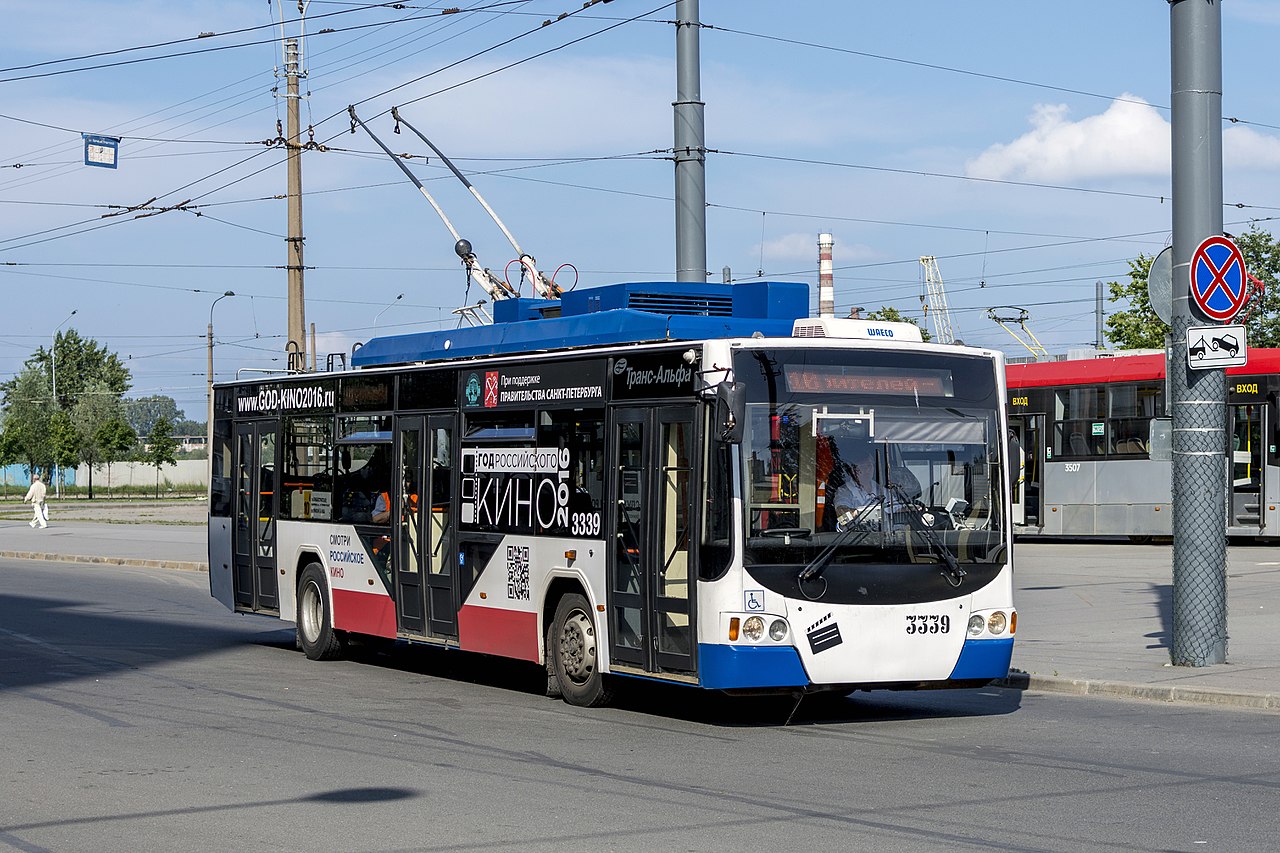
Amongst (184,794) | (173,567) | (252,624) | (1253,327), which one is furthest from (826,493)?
(1253,327)

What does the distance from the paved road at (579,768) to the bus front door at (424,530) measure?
0.62 metres

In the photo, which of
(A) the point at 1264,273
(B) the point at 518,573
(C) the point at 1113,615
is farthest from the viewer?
(A) the point at 1264,273

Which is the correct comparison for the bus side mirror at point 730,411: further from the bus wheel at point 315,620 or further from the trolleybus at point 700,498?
the bus wheel at point 315,620

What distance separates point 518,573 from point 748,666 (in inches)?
112

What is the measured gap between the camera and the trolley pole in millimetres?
14219

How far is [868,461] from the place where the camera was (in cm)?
1136

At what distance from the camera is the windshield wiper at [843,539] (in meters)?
11.2

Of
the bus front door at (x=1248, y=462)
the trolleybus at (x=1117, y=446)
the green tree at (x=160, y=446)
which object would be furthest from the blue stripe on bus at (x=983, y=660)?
the green tree at (x=160, y=446)

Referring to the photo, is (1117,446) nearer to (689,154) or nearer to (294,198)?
(294,198)

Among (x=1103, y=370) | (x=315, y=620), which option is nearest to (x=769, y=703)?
(x=315, y=620)

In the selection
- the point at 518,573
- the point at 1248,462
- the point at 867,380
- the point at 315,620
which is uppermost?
the point at 867,380

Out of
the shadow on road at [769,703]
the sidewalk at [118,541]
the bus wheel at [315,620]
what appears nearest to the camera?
the shadow on road at [769,703]

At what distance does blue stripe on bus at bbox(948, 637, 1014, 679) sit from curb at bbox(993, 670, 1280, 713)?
26.2 inches

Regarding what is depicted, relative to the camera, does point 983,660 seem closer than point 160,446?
Yes
